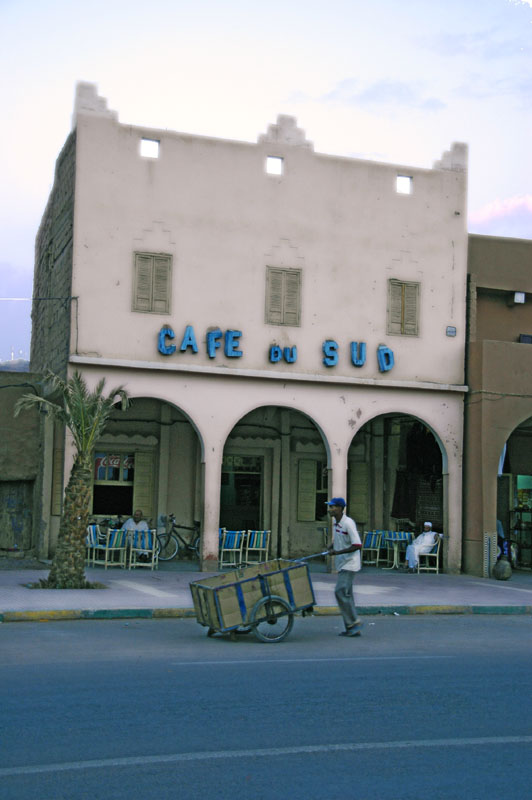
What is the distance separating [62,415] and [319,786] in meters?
12.5

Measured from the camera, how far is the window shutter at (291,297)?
72.8ft

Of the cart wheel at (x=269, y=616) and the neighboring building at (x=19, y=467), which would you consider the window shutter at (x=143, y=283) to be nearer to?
the neighboring building at (x=19, y=467)

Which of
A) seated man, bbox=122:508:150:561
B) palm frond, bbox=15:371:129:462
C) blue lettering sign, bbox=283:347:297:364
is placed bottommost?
seated man, bbox=122:508:150:561

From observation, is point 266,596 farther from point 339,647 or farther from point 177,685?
point 177,685

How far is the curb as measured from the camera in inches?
563

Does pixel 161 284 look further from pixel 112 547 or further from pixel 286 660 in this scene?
pixel 286 660

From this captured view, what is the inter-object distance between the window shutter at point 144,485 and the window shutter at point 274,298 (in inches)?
188

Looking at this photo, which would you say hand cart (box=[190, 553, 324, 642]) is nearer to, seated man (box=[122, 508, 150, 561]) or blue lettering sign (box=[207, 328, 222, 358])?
blue lettering sign (box=[207, 328, 222, 358])

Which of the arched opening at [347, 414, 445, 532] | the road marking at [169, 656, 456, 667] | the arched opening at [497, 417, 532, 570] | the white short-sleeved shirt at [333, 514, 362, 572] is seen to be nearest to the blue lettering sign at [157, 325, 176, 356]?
the arched opening at [347, 414, 445, 532]

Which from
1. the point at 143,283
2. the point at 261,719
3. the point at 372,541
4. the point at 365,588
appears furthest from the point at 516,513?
the point at 261,719

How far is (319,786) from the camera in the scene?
6.08m

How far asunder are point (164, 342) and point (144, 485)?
4.39m

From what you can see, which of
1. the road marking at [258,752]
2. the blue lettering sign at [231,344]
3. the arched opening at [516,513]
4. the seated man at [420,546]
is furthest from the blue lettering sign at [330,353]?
the road marking at [258,752]

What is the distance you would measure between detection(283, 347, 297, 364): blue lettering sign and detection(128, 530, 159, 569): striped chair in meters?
4.72
